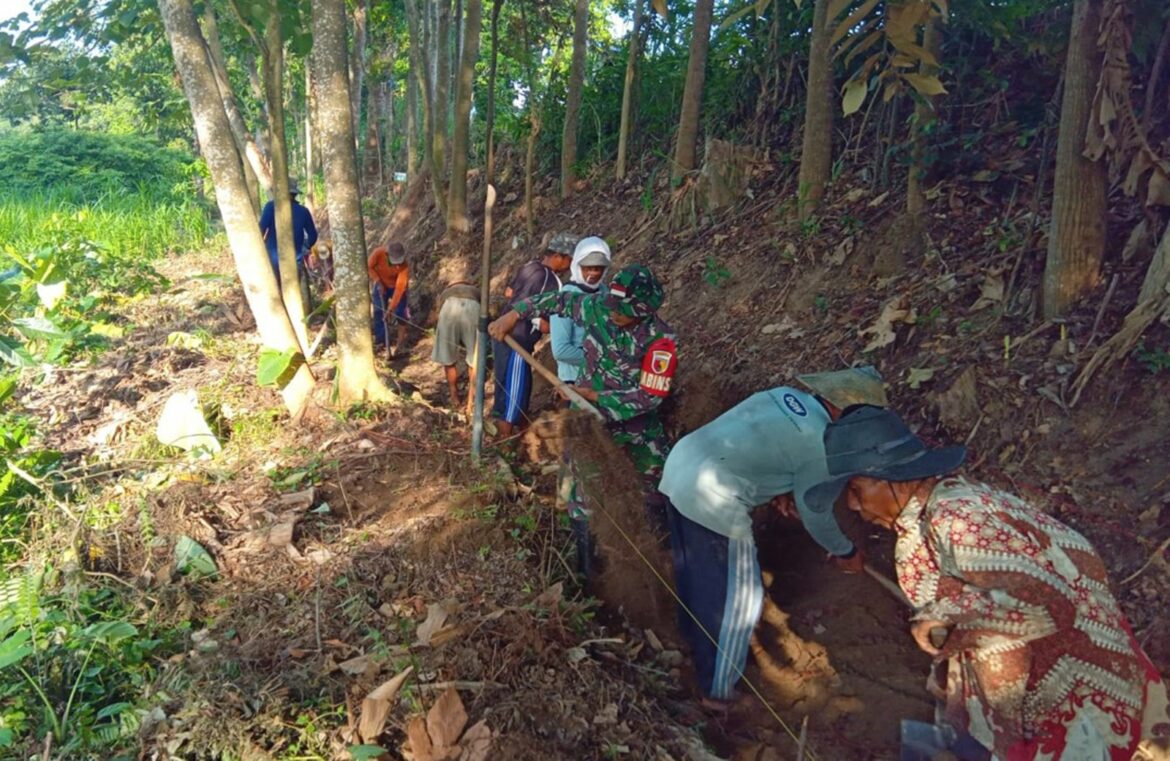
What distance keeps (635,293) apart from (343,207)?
6.67 feet

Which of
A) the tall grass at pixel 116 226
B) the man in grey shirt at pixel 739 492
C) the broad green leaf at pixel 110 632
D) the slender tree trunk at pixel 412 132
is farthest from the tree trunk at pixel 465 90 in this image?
the broad green leaf at pixel 110 632

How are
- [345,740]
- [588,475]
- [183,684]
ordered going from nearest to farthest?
[345,740] < [183,684] < [588,475]

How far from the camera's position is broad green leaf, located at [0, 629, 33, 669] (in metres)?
2.41

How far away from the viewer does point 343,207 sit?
4648mm

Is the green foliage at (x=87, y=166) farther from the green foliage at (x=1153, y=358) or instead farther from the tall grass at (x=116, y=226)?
the green foliage at (x=1153, y=358)

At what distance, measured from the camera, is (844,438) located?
7.79 ft

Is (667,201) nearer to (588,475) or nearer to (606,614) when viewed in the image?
(588,475)

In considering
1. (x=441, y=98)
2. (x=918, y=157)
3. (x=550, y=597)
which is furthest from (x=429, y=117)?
(x=550, y=597)

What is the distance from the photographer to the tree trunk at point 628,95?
888cm

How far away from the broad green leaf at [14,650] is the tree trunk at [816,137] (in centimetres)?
569

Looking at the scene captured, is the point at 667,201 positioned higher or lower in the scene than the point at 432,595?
higher

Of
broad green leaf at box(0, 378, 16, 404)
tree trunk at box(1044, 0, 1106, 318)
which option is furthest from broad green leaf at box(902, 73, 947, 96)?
broad green leaf at box(0, 378, 16, 404)

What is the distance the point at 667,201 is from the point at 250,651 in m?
6.49

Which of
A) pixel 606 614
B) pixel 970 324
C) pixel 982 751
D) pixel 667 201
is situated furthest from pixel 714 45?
pixel 982 751
